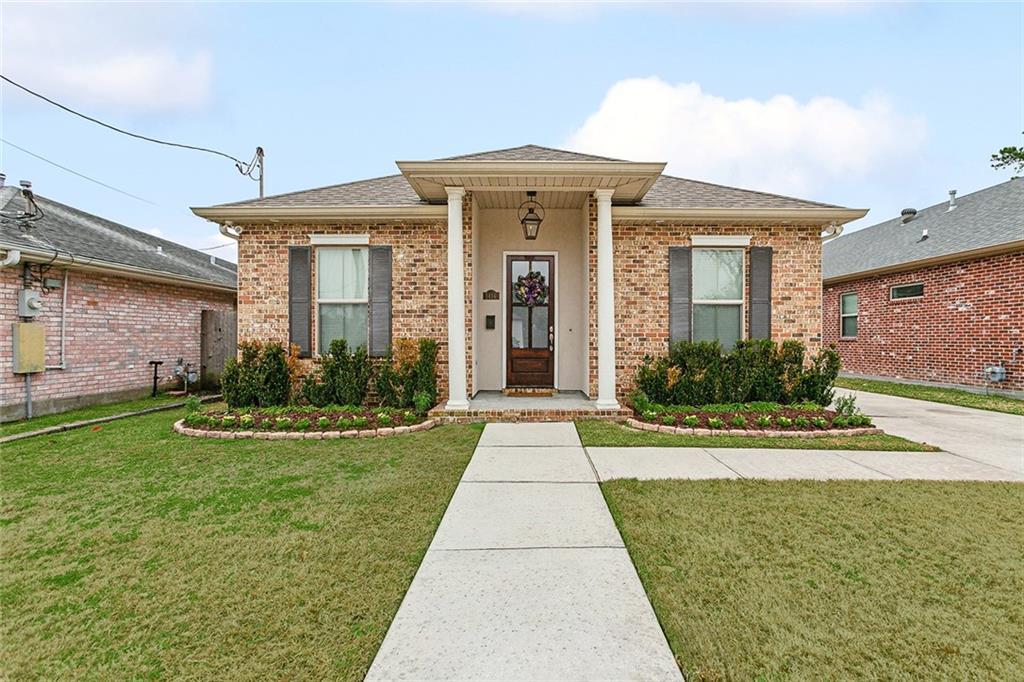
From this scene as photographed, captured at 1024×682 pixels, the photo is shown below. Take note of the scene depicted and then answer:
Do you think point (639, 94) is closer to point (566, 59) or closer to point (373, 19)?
point (566, 59)

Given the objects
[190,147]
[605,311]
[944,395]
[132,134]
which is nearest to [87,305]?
[132,134]

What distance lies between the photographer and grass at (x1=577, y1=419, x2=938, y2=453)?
5071mm

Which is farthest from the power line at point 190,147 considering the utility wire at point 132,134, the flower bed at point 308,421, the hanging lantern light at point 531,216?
the hanging lantern light at point 531,216

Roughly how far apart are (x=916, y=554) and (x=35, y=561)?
493 centimetres

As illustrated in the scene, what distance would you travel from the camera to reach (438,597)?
2215 millimetres

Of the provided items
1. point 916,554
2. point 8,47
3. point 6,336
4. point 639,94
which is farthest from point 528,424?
point 639,94

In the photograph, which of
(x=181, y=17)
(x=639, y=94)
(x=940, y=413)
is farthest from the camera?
(x=639, y=94)

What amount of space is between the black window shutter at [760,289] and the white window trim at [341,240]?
614cm

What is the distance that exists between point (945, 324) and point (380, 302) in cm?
1209

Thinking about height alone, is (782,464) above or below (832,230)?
below

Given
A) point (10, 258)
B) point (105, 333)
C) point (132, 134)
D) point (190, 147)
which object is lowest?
point (105, 333)

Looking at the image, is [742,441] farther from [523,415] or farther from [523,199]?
[523,199]

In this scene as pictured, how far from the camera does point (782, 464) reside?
173 inches

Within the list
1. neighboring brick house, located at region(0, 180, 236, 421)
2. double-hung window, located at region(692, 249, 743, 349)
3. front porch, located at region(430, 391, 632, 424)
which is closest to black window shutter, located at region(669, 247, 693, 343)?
double-hung window, located at region(692, 249, 743, 349)
